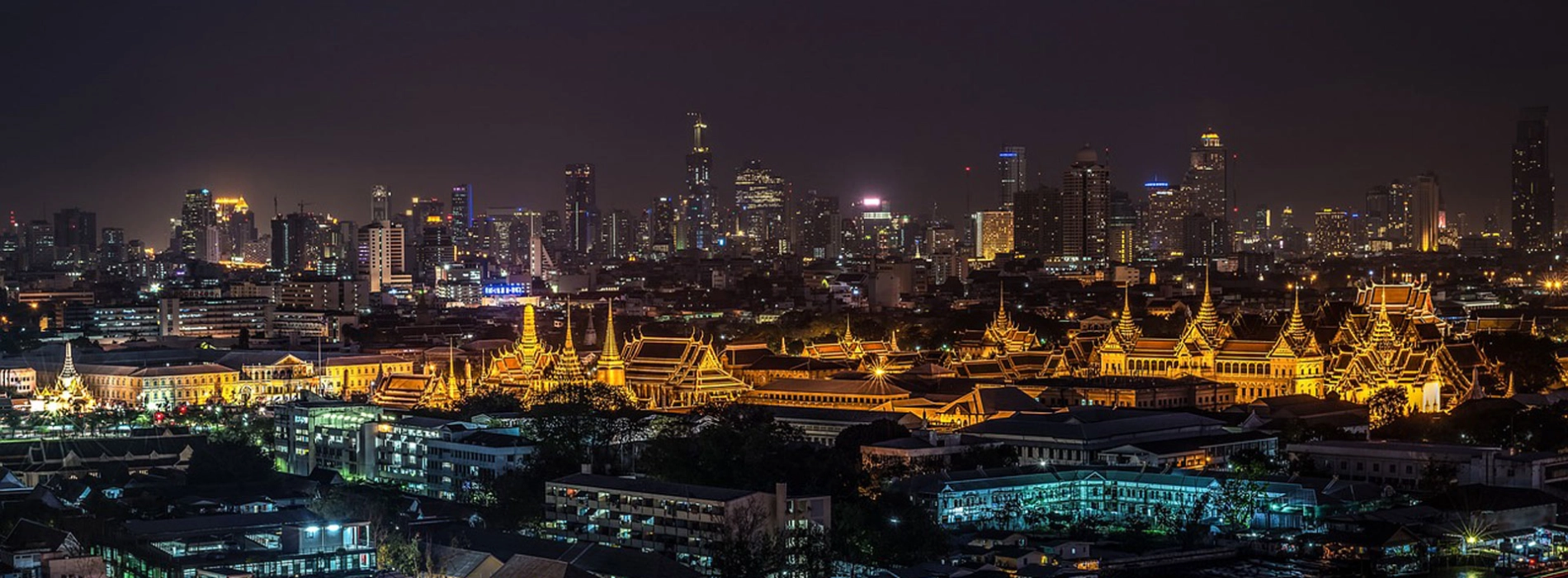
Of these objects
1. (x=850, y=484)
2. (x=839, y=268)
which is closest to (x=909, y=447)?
(x=850, y=484)

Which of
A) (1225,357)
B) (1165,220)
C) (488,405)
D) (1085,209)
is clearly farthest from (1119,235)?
(488,405)

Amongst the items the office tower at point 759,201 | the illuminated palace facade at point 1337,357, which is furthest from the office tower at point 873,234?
the illuminated palace facade at point 1337,357

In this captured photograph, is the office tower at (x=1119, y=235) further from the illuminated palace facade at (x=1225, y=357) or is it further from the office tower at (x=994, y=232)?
the illuminated palace facade at (x=1225, y=357)

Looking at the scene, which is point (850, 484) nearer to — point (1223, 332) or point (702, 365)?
point (702, 365)

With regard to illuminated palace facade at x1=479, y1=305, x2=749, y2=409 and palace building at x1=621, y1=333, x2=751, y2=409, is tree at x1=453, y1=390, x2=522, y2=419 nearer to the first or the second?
illuminated palace facade at x1=479, y1=305, x2=749, y2=409

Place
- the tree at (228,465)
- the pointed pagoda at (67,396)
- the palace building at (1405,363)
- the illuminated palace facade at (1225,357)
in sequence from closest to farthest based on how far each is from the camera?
the tree at (228,465), the palace building at (1405,363), the illuminated palace facade at (1225,357), the pointed pagoda at (67,396)

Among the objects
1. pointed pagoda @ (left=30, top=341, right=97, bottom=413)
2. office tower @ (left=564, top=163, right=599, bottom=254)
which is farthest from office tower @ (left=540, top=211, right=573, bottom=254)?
pointed pagoda @ (left=30, top=341, right=97, bottom=413)
